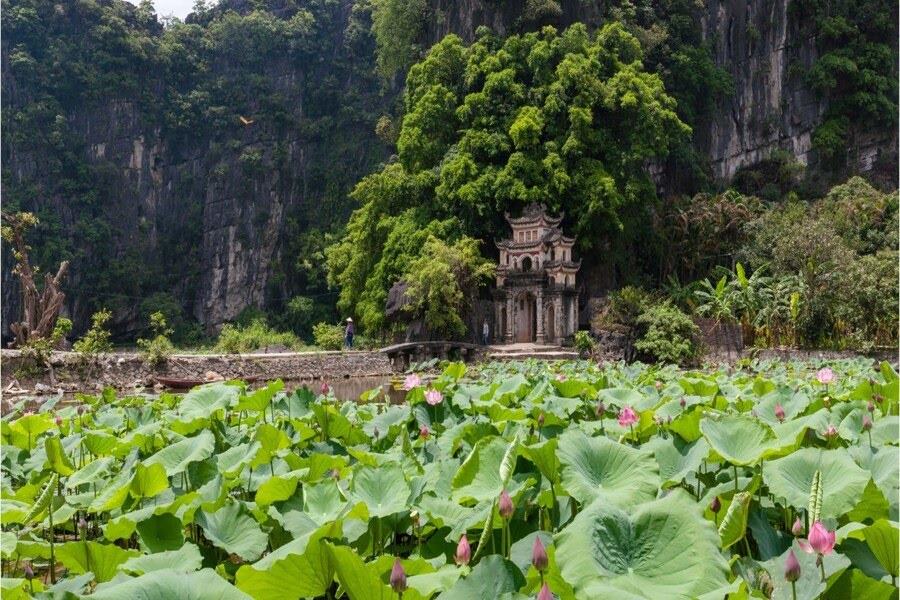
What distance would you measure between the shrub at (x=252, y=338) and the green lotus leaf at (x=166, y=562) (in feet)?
53.6

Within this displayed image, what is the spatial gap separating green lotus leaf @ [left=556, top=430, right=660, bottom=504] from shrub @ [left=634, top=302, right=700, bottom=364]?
513 inches

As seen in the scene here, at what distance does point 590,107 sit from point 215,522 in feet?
56.0

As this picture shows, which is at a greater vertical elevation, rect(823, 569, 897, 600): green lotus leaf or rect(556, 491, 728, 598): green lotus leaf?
rect(556, 491, 728, 598): green lotus leaf

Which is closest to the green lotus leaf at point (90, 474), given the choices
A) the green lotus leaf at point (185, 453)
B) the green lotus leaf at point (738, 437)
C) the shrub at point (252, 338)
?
the green lotus leaf at point (185, 453)

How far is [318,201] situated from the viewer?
98.1 ft

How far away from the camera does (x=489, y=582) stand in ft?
3.43

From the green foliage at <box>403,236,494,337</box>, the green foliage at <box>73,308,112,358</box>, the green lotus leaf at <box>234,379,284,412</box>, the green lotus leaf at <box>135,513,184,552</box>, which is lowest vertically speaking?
the green foliage at <box>73,308,112,358</box>

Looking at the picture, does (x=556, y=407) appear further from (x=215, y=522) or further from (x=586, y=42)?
(x=586, y=42)

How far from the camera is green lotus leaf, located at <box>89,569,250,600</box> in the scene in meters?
0.96

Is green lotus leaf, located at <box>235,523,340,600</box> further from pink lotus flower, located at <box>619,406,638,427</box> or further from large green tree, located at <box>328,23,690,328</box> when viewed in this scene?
large green tree, located at <box>328,23,690,328</box>

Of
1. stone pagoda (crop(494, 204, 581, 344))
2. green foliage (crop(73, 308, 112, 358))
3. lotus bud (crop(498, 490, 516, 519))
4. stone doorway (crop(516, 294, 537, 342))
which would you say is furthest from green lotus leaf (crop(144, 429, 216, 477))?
stone doorway (crop(516, 294, 537, 342))

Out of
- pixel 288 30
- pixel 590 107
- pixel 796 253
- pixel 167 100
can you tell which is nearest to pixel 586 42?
pixel 590 107

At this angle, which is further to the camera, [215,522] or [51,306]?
[51,306]

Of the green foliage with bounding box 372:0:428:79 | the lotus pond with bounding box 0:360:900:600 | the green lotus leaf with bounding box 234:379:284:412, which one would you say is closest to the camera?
the lotus pond with bounding box 0:360:900:600
